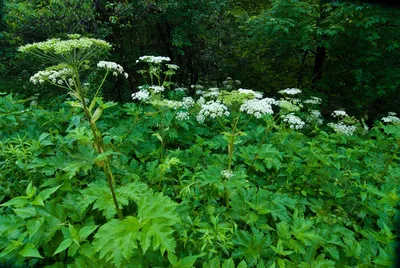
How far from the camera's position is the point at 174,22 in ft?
23.8

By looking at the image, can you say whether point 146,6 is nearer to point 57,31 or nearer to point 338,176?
point 57,31

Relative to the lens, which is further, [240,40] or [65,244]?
[240,40]

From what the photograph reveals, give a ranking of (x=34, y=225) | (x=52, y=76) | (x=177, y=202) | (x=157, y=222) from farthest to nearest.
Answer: (x=177, y=202)
(x=52, y=76)
(x=34, y=225)
(x=157, y=222)

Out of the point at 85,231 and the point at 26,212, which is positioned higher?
the point at 26,212

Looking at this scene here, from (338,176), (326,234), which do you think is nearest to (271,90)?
(338,176)

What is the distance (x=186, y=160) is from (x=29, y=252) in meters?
1.91

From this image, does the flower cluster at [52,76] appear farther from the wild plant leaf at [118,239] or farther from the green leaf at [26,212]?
the wild plant leaf at [118,239]

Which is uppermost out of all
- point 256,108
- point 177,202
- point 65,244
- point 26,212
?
point 256,108

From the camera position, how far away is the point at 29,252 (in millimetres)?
1692

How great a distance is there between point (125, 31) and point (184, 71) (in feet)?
8.52

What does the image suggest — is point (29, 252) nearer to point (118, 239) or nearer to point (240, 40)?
Answer: point (118, 239)

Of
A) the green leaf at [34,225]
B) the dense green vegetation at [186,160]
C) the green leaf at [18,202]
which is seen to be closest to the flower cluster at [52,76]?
the dense green vegetation at [186,160]

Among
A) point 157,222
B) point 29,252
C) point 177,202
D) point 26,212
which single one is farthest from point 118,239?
point 177,202

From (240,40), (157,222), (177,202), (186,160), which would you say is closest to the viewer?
(157,222)
